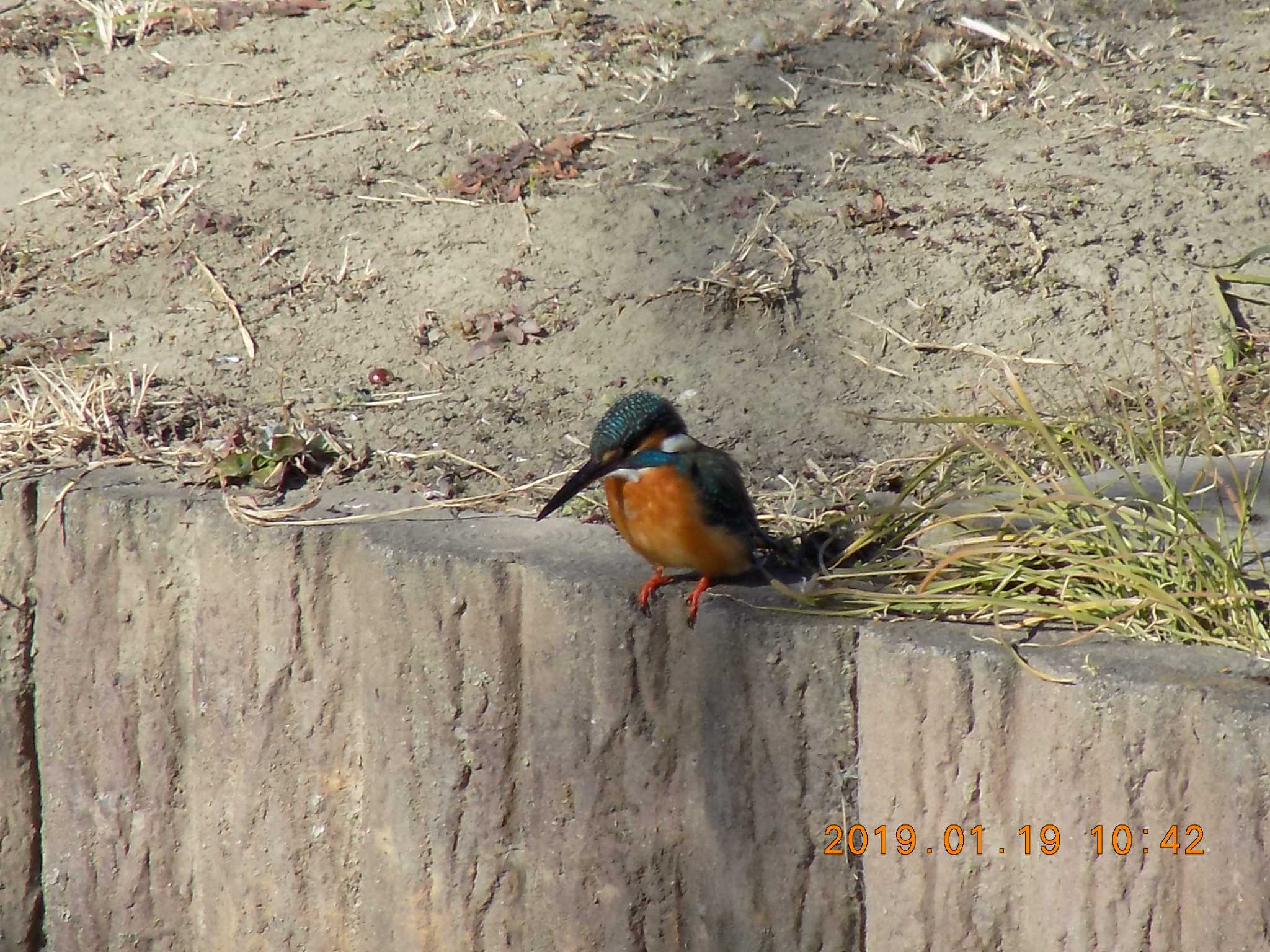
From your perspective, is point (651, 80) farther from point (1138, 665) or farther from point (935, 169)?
point (1138, 665)

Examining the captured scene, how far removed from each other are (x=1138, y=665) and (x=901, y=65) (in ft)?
9.90

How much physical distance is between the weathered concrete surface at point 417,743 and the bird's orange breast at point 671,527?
92 mm

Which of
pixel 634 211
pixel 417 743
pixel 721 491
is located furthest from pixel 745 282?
pixel 417 743

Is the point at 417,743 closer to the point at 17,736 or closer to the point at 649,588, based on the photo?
the point at 649,588

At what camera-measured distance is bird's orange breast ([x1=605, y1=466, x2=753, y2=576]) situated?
2580 mm

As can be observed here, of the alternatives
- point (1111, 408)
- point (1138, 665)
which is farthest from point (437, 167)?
point (1138, 665)

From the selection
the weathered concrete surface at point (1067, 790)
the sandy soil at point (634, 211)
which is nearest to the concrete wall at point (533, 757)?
the weathered concrete surface at point (1067, 790)

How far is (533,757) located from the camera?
111 inches

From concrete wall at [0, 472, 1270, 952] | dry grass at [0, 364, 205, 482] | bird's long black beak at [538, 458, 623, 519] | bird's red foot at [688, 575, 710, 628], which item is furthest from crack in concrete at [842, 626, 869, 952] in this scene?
dry grass at [0, 364, 205, 482]

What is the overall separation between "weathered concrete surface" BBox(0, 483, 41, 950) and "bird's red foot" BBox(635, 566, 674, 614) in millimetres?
1571

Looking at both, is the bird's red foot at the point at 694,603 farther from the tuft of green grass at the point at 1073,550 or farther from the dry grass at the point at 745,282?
the dry grass at the point at 745,282
